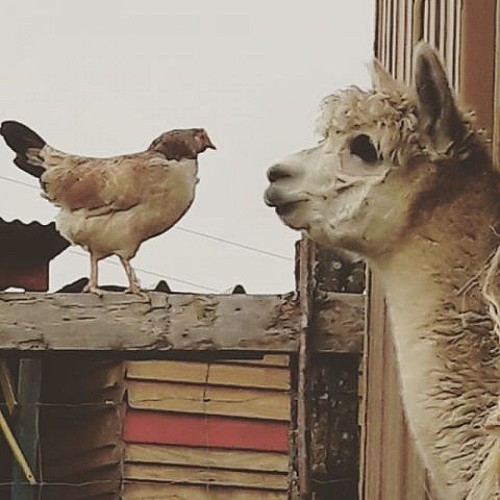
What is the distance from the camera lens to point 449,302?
303cm

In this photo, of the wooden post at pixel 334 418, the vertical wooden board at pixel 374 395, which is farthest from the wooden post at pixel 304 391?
the vertical wooden board at pixel 374 395

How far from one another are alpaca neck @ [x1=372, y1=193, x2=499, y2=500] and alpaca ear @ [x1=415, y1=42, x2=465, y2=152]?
0.14m

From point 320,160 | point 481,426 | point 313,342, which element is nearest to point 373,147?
point 320,160

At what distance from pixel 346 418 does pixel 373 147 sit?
4.63 ft

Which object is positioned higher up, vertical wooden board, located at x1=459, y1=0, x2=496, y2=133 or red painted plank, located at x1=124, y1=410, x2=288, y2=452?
vertical wooden board, located at x1=459, y1=0, x2=496, y2=133

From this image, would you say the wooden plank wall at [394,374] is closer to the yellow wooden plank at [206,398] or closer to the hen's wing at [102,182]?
the hen's wing at [102,182]

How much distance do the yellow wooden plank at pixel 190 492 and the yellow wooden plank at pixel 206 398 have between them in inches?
15.4

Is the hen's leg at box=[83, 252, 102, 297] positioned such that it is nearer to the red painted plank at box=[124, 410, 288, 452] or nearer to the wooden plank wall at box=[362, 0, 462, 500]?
the wooden plank wall at box=[362, 0, 462, 500]

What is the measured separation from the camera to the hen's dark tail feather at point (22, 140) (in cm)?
541

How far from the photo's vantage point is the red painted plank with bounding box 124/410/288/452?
8477 millimetres

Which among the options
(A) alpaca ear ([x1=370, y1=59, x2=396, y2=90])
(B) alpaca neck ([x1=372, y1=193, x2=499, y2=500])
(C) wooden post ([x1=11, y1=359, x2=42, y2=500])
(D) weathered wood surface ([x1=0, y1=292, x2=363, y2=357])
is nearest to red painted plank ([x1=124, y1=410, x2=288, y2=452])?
(C) wooden post ([x1=11, y1=359, x2=42, y2=500])

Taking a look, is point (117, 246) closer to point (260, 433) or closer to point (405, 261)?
point (405, 261)

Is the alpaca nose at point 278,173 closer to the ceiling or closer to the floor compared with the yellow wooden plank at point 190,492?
closer to the ceiling

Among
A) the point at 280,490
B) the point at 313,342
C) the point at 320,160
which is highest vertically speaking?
the point at 320,160
